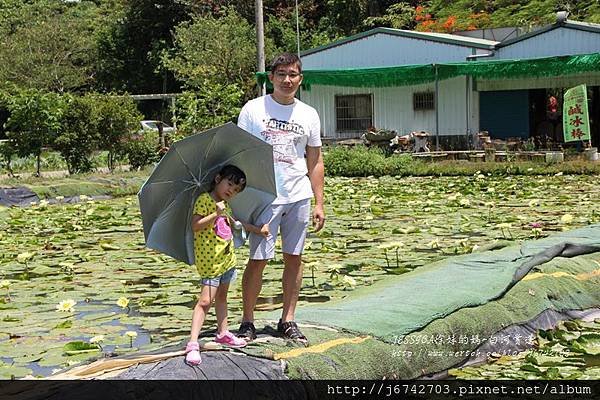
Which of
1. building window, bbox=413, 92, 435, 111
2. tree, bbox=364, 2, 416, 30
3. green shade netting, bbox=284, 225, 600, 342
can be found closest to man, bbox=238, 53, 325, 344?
green shade netting, bbox=284, 225, 600, 342

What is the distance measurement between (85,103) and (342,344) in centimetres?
1554

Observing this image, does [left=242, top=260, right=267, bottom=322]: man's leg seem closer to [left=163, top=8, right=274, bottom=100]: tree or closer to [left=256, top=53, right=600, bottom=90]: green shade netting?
[left=256, top=53, right=600, bottom=90]: green shade netting

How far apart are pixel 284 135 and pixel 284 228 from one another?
0.49 meters

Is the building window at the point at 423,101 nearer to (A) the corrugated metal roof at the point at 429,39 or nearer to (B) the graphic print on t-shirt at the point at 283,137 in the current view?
(A) the corrugated metal roof at the point at 429,39

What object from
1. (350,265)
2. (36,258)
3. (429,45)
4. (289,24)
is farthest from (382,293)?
(289,24)

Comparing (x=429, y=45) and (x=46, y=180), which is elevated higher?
(x=429, y=45)

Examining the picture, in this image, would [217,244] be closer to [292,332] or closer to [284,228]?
[284,228]

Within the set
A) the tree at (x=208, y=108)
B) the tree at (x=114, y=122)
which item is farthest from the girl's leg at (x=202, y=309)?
the tree at (x=114, y=122)

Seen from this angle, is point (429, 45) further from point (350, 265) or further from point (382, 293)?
point (382, 293)

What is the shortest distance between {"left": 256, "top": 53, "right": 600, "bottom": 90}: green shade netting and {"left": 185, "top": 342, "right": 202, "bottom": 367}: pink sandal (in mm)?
17429

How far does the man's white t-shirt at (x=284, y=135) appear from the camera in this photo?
4.84 meters

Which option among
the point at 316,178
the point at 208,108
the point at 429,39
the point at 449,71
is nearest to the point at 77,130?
the point at 208,108

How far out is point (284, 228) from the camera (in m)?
4.88

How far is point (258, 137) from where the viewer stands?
4.80m
